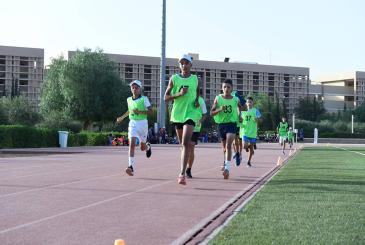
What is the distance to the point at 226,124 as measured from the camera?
1326 centimetres

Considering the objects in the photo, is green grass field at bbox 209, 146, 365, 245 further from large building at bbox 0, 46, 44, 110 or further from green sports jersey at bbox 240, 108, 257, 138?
large building at bbox 0, 46, 44, 110

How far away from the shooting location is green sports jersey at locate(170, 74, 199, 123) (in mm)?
11133

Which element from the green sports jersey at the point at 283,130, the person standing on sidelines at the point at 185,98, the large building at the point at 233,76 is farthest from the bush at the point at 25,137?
the large building at the point at 233,76

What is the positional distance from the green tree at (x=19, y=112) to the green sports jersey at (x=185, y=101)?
43.7 meters

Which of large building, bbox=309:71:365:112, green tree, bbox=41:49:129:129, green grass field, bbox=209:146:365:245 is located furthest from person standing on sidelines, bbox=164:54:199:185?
large building, bbox=309:71:365:112

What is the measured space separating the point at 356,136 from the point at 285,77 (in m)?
41.6

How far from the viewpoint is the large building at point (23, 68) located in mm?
97812

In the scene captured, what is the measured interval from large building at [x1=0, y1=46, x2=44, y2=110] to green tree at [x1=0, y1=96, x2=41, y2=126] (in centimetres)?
4293

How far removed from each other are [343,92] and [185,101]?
130423 millimetres

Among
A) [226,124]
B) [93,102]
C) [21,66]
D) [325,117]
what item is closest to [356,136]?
[325,117]

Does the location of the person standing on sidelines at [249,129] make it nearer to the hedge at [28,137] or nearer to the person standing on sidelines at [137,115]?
the person standing on sidelines at [137,115]

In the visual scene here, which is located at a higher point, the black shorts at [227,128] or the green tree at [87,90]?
the green tree at [87,90]

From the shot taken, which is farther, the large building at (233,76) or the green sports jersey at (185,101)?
the large building at (233,76)

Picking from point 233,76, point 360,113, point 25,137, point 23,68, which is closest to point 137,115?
point 25,137
